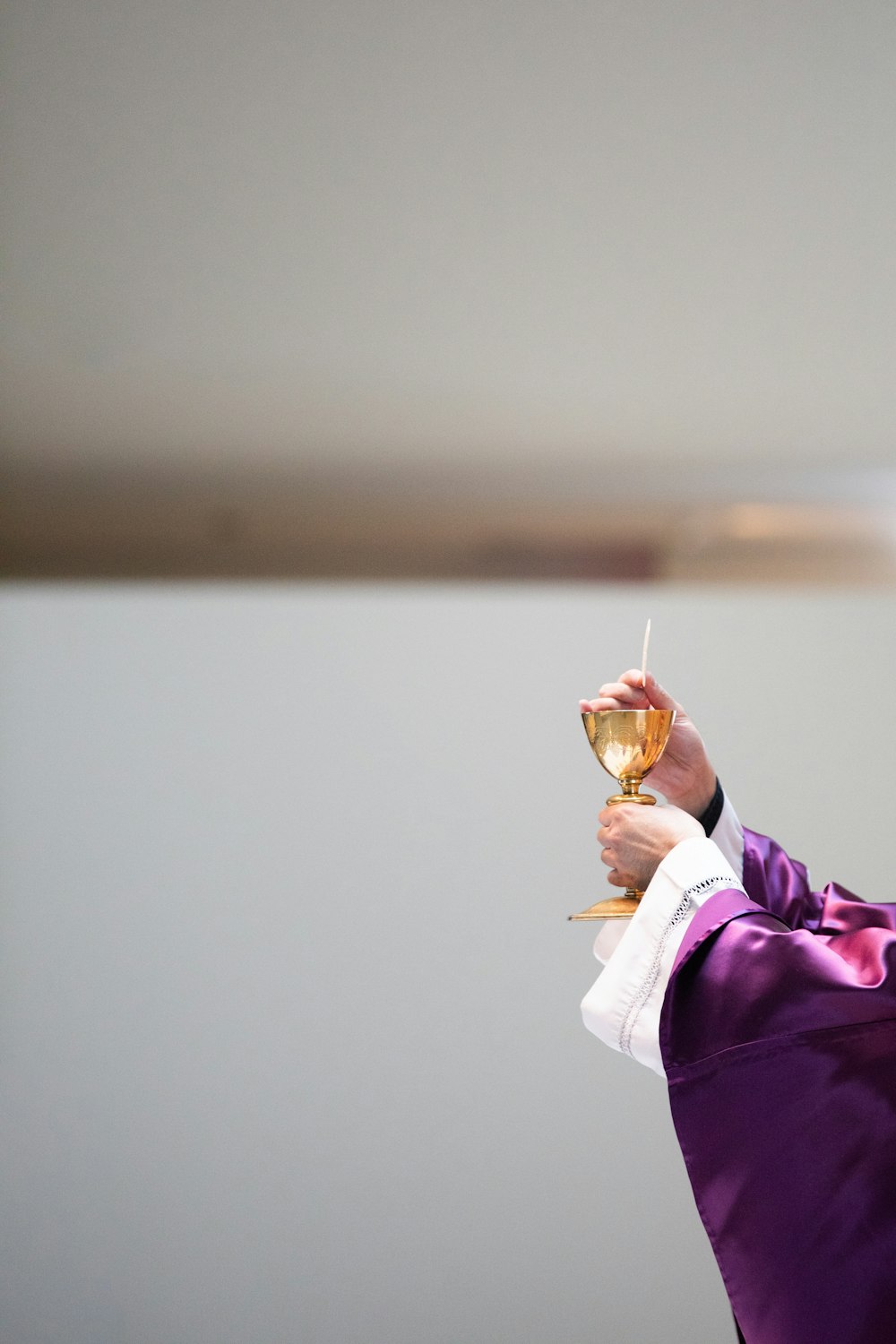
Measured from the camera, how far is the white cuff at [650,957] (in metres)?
0.96

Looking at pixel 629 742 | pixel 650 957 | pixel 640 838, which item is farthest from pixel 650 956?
pixel 629 742

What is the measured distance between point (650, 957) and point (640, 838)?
105 millimetres

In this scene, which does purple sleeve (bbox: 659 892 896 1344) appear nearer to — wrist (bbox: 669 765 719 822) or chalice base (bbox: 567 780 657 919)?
chalice base (bbox: 567 780 657 919)

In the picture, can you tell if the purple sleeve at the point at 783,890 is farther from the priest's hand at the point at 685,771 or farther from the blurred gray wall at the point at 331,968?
the blurred gray wall at the point at 331,968

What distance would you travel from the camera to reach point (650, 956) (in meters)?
0.97

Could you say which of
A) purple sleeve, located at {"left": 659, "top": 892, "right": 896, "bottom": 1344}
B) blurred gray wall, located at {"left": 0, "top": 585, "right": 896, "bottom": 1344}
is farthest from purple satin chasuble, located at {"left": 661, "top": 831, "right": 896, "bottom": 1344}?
blurred gray wall, located at {"left": 0, "top": 585, "right": 896, "bottom": 1344}

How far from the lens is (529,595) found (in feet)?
7.39

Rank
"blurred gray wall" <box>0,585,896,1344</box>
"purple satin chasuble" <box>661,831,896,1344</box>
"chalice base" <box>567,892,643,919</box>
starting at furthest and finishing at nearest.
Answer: "blurred gray wall" <box>0,585,896,1344</box> < "chalice base" <box>567,892,643,919</box> < "purple satin chasuble" <box>661,831,896,1344</box>

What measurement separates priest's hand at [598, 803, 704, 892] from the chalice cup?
0.02 meters

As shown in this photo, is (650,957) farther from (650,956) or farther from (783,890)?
(783,890)

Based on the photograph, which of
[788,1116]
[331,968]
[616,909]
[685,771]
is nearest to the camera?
[788,1116]

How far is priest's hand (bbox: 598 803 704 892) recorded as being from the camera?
102cm

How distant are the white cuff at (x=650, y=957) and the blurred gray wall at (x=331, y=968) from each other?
1179 mm

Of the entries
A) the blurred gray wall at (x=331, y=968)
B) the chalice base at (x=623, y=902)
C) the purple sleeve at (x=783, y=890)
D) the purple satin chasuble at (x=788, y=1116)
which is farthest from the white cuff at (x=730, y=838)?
the blurred gray wall at (x=331, y=968)
